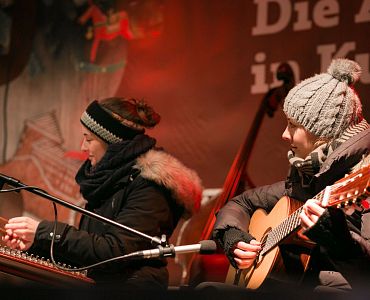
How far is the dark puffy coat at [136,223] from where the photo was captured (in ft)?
11.0

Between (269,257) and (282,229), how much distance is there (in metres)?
0.14

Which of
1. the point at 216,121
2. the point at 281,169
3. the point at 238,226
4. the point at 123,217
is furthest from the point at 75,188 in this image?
the point at 238,226

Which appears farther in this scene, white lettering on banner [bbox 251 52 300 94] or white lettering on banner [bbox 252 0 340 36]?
white lettering on banner [bbox 251 52 300 94]

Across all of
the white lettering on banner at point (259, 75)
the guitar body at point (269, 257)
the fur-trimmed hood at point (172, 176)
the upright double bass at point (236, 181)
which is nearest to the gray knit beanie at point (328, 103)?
the guitar body at point (269, 257)

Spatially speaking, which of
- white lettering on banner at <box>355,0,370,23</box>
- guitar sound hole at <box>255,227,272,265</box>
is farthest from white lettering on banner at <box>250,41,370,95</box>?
guitar sound hole at <box>255,227,272,265</box>

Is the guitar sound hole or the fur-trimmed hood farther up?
the fur-trimmed hood

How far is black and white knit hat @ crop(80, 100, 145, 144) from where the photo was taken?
3750mm

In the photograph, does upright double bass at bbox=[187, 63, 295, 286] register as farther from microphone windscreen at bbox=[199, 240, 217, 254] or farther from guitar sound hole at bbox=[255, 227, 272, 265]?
microphone windscreen at bbox=[199, 240, 217, 254]

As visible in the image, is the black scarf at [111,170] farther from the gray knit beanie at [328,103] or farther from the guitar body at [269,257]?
the gray knit beanie at [328,103]

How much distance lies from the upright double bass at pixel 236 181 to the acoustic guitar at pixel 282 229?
51 centimetres

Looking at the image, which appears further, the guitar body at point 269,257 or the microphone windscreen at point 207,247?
the guitar body at point 269,257

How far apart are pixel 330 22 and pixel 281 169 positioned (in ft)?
3.00

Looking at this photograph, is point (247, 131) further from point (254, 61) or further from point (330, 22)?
point (330, 22)

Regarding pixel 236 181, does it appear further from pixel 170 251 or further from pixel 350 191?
pixel 350 191
